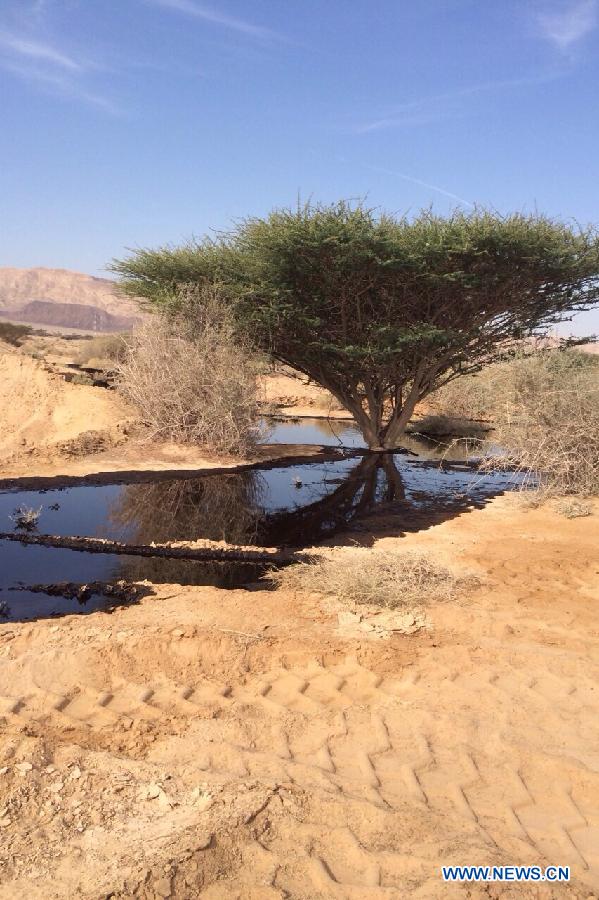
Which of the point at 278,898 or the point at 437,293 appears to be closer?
the point at 278,898

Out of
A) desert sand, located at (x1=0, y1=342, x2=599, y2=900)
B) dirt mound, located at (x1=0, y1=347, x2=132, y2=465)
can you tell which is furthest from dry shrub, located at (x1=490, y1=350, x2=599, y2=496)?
dirt mound, located at (x1=0, y1=347, x2=132, y2=465)

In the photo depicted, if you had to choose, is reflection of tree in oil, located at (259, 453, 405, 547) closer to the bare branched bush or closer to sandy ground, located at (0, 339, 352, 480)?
sandy ground, located at (0, 339, 352, 480)

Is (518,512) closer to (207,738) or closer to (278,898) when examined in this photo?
(207,738)

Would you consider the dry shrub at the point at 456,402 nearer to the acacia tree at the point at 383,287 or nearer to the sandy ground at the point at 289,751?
the acacia tree at the point at 383,287

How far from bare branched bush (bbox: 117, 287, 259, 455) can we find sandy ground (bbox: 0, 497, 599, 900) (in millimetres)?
7848

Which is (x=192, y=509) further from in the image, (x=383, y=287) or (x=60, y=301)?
(x=60, y=301)

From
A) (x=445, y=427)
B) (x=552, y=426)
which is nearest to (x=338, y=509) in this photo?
(x=552, y=426)

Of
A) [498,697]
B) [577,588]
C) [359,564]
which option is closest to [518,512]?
[577,588]

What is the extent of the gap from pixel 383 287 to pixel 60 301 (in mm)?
112777

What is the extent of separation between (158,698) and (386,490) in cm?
748

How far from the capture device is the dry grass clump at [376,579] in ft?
18.1

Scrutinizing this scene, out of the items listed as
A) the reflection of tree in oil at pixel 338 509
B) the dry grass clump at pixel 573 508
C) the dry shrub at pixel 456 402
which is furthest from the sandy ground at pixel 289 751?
the dry shrub at pixel 456 402

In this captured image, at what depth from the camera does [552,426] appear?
9.95 metres

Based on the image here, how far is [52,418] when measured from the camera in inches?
603
